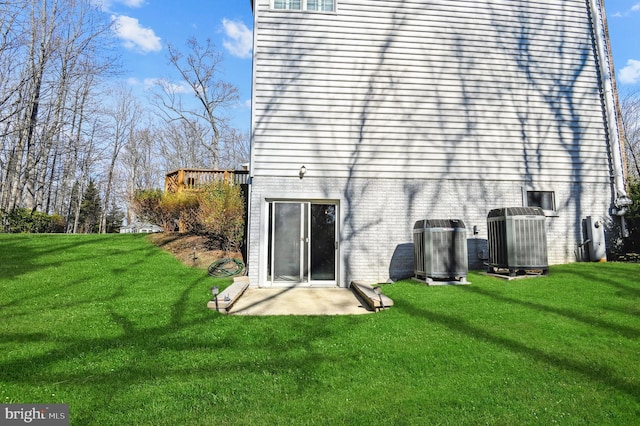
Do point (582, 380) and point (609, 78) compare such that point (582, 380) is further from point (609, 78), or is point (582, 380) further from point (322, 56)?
point (609, 78)

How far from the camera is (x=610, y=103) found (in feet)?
27.5

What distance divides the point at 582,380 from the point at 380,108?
626 centimetres

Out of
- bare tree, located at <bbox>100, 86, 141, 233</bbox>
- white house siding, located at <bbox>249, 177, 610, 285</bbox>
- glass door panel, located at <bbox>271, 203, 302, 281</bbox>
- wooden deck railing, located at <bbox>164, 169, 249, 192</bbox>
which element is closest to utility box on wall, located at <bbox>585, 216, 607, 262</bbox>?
white house siding, located at <bbox>249, 177, 610, 285</bbox>

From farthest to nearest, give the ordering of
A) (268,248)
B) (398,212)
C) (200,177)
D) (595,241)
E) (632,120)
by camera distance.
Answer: (632,120) < (200,177) < (595,241) < (398,212) < (268,248)

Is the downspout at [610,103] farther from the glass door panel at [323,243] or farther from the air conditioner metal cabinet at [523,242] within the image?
the glass door panel at [323,243]

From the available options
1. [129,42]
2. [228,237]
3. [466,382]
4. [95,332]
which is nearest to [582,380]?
[466,382]

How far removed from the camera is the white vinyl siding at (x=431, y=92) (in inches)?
298

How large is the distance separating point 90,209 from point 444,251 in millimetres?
31052

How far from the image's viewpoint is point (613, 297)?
16.9 feet

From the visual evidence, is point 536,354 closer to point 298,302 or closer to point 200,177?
point 298,302

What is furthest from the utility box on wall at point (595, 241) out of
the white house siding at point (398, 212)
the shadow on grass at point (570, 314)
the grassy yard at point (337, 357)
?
the shadow on grass at point (570, 314)

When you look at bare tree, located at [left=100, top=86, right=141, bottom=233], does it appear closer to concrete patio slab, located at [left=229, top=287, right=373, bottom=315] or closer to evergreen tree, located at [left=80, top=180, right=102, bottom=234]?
evergreen tree, located at [left=80, top=180, right=102, bottom=234]

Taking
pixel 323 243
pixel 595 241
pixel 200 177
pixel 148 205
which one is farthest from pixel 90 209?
pixel 595 241

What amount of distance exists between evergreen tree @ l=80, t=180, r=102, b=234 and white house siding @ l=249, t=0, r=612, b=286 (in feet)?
88.5
